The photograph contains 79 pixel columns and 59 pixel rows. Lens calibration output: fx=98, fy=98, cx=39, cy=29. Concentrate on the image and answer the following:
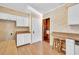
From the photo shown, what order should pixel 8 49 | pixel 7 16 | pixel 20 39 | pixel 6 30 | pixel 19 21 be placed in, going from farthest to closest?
pixel 20 39, pixel 19 21, pixel 7 16, pixel 6 30, pixel 8 49

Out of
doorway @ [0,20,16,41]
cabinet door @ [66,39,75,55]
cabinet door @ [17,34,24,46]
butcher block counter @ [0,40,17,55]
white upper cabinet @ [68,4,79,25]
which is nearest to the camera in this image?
butcher block counter @ [0,40,17,55]

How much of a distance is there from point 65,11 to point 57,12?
0.28 meters

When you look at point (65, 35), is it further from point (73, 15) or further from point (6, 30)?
point (6, 30)

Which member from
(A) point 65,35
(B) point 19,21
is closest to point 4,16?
(B) point 19,21

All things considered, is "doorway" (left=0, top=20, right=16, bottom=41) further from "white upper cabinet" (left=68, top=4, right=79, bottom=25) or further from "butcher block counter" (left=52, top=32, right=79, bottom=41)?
"white upper cabinet" (left=68, top=4, right=79, bottom=25)

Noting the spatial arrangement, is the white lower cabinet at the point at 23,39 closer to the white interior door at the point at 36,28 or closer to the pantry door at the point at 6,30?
the white interior door at the point at 36,28

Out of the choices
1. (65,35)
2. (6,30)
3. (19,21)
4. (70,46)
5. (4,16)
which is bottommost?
(70,46)

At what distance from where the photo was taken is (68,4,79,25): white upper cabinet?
215 centimetres

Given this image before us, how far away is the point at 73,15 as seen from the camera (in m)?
2.21

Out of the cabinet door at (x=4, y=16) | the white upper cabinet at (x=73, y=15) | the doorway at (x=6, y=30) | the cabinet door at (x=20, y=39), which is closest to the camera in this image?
the white upper cabinet at (x=73, y=15)

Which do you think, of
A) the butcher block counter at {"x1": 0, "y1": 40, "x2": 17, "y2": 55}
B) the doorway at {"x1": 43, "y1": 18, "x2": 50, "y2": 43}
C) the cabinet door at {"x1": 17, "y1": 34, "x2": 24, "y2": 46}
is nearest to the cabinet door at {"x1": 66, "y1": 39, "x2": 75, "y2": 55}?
the doorway at {"x1": 43, "y1": 18, "x2": 50, "y2": 43}

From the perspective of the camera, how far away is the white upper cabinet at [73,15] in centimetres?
215

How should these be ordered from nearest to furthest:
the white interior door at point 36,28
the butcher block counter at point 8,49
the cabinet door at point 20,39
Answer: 1. the butcher block counter at point 8,49
2. the white interior door at point 36,28
3. the cabinet door at point 20,39

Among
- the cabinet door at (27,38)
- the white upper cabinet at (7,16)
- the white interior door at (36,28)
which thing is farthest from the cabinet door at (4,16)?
the cabinet door at (27,38)
